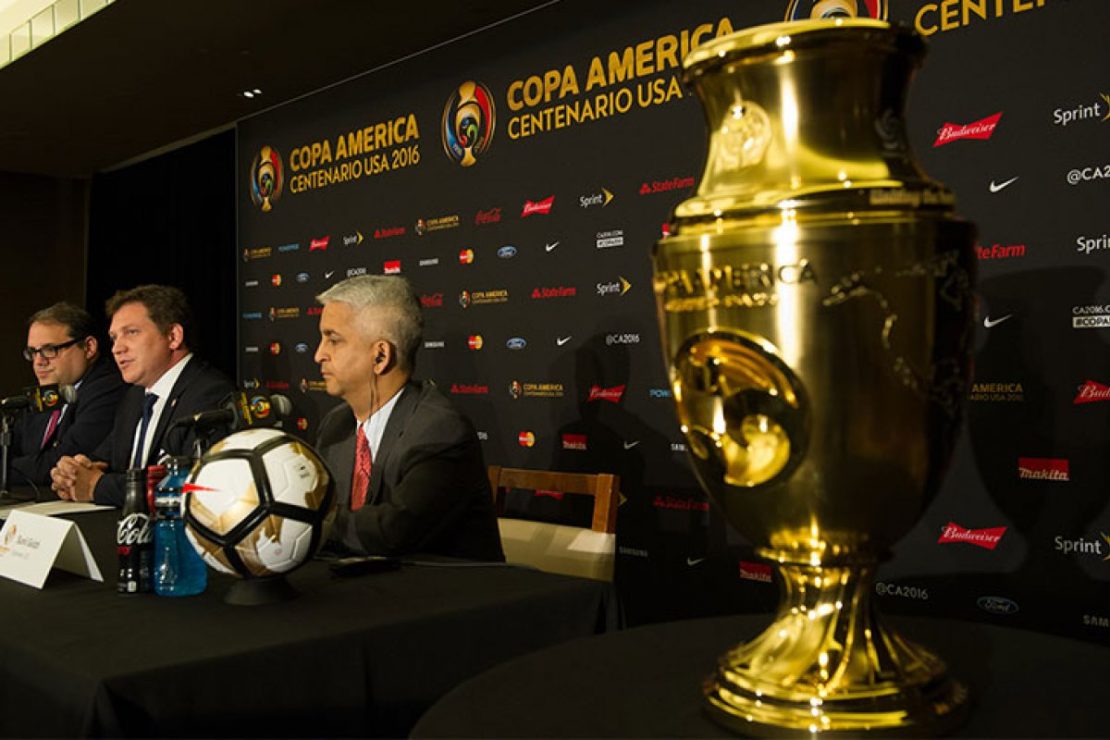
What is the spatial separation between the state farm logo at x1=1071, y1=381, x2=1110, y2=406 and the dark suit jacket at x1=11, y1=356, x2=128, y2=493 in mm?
2987

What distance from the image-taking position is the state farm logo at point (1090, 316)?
256 centimetres

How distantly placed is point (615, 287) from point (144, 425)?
167cm

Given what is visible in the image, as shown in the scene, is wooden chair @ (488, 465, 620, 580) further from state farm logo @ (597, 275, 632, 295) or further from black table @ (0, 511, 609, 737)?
state farm logo @ (597, 275, 632, 295)

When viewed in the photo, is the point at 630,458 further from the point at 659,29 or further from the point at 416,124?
the point at 416,124

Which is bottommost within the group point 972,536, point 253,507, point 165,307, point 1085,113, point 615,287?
point 972,536

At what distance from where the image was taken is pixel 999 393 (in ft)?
8.96

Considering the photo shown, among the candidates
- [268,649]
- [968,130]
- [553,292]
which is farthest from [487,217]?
[268,649]

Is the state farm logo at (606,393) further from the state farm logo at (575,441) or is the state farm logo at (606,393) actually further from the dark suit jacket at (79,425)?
the dark suit jacket at (79,425)

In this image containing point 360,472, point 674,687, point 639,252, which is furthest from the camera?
point 639,252

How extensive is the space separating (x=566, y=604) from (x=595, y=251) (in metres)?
2.57

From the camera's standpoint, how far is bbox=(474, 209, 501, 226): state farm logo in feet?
14.1

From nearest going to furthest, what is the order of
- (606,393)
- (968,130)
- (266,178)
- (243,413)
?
(243,413)
(968,130)
(606,393)
(266,178)

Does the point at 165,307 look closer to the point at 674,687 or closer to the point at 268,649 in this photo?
the point at 268,649

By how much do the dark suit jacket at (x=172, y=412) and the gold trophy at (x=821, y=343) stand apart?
2.12m
